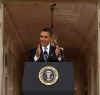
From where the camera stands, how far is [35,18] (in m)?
10.7

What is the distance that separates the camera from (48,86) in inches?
167

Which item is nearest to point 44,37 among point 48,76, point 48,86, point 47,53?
point 47,53

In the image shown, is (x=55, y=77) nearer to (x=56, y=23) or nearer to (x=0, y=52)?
(x=0, y=52)

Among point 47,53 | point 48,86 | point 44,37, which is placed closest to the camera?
point 48,86

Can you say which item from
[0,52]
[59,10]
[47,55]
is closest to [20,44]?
[59,10]

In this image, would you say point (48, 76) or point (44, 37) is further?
point (44, 37)

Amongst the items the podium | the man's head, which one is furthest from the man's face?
the podium

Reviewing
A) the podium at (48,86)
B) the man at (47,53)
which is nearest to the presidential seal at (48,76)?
the podium at (48,86)

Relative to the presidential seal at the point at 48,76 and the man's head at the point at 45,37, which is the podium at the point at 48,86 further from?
the man's head at the point at 45,37

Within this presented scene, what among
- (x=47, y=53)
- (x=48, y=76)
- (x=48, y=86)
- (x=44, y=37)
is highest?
(x=44, y=37)

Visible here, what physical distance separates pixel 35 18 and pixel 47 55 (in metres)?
6.24

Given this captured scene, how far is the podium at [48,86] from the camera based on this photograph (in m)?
4.24

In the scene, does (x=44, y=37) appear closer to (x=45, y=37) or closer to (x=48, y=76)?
(x=45, y=37)

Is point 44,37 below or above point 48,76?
above
